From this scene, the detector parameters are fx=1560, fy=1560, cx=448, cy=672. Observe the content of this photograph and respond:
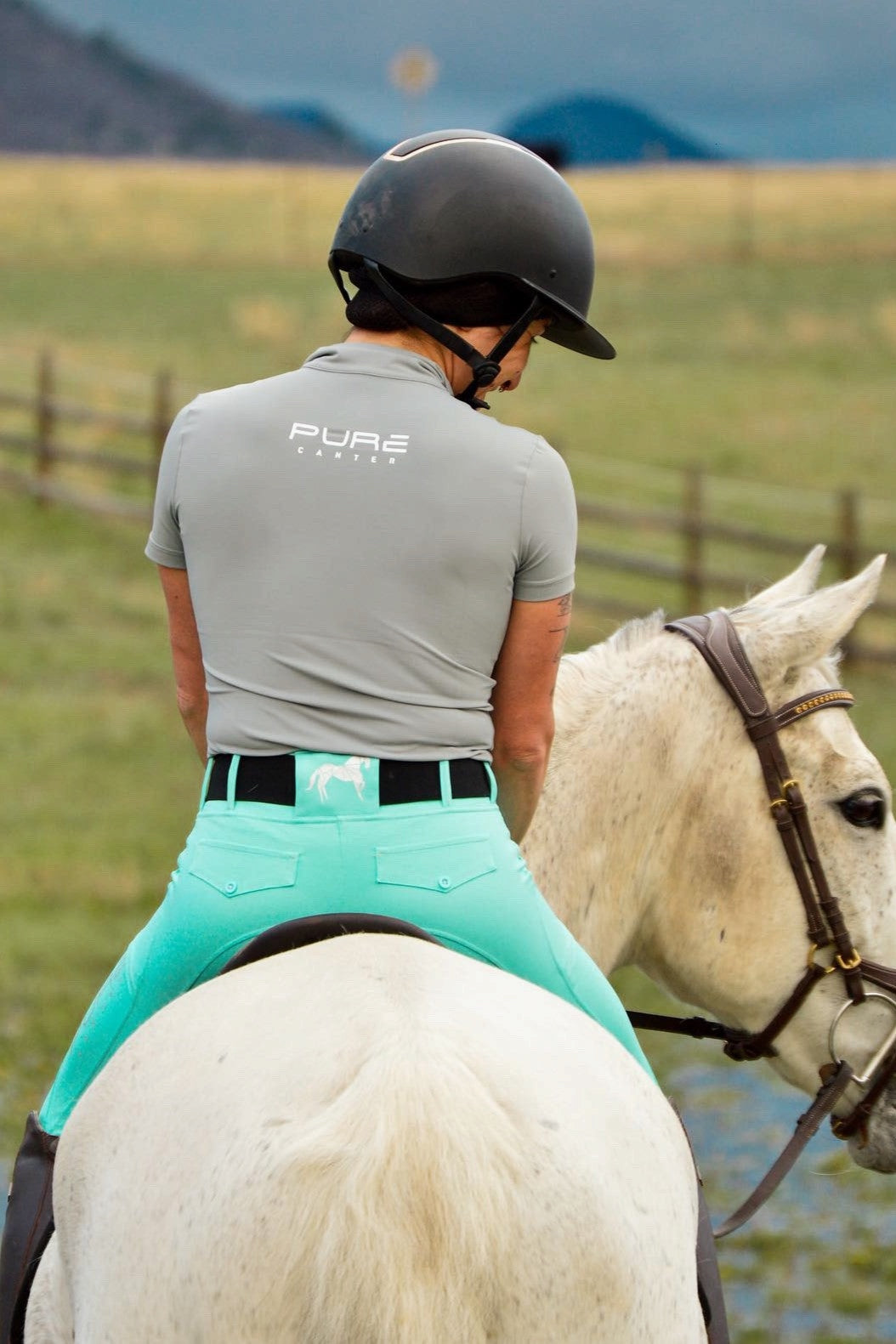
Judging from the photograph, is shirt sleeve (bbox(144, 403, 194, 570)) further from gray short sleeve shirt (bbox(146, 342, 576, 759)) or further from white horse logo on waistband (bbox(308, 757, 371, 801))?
white horse logo on waistband (bbox(308, 757, 371, 801))

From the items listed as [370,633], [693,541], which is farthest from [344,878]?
[693,541]

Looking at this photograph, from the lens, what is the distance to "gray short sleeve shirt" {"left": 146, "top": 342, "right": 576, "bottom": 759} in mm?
2178

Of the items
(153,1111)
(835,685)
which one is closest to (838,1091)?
(835,685)

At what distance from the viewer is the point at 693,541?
16859mm

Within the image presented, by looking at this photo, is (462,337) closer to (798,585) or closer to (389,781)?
(389,781)

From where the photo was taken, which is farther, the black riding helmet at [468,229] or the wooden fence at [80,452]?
the wooden fence at [80,452]

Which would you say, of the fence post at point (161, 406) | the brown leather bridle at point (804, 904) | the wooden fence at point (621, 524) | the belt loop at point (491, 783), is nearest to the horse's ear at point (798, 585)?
the brown leather bridle at point (804, 904)

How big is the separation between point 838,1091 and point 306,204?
48881 mm

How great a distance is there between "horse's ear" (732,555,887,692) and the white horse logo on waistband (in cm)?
106

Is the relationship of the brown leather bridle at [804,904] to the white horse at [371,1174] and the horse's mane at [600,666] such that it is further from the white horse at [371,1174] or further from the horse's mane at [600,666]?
the white horse at [371,1174]

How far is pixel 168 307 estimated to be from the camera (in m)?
34.7

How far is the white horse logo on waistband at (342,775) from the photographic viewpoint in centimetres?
213

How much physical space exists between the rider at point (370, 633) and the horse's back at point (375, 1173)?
0.55 feet

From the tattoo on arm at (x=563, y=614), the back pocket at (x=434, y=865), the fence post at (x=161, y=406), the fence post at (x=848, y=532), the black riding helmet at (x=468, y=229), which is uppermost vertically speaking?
the black riding helmet at (x=468, y=229)
